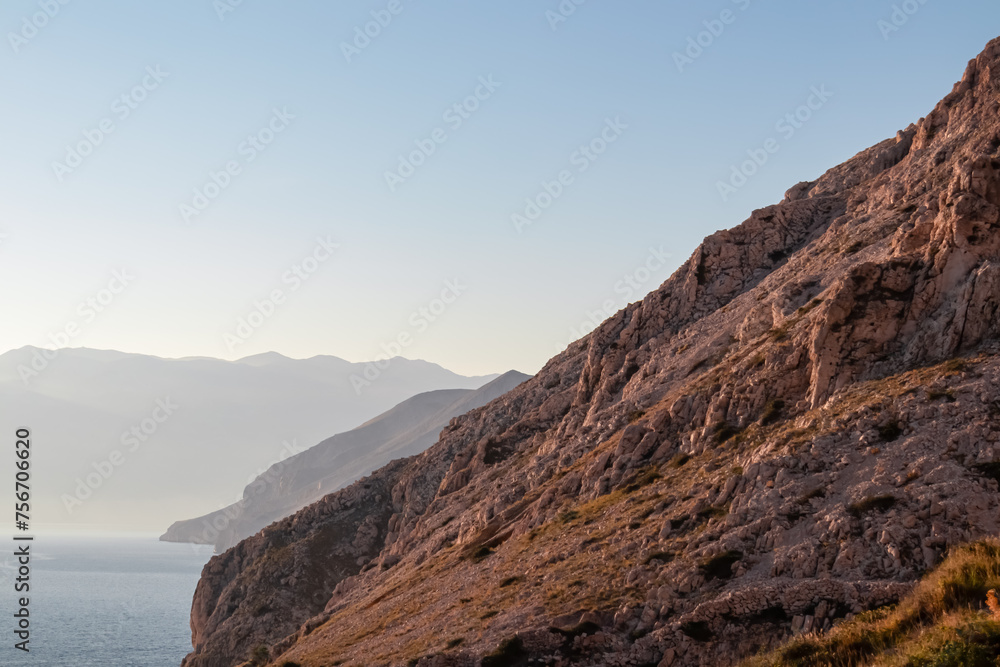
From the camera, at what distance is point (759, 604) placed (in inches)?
1135

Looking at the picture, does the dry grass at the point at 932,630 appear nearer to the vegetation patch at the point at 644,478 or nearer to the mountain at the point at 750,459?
the mountain at the point at 750,459

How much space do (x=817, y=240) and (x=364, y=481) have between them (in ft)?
209

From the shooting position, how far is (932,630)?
19766mm

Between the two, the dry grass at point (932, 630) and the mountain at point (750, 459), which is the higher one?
the mountain at point (750, 459)

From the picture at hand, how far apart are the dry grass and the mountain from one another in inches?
105

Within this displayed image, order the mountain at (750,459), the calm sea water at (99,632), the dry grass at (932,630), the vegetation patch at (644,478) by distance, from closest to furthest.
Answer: the dry grass at (932,630), the mountain at (750,459), the vegetation patch at (644,478), the calm sea water at (99,632)

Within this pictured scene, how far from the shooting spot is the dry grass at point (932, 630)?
1795cm

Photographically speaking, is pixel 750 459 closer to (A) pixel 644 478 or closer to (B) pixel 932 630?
(A) pixel 644 478

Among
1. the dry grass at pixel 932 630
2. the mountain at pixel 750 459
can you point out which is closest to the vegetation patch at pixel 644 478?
the mountain at pixel 750 459

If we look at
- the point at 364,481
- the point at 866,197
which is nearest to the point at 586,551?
the point at 866,197

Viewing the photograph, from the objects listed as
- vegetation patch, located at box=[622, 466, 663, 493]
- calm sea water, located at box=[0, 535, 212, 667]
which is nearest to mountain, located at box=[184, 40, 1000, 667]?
vegetation patch, located at box=[622, 466, 663, 493]

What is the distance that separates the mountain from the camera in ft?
97.2

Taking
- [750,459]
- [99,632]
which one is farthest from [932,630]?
[99,632]

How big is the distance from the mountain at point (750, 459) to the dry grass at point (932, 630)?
2.68 metres
